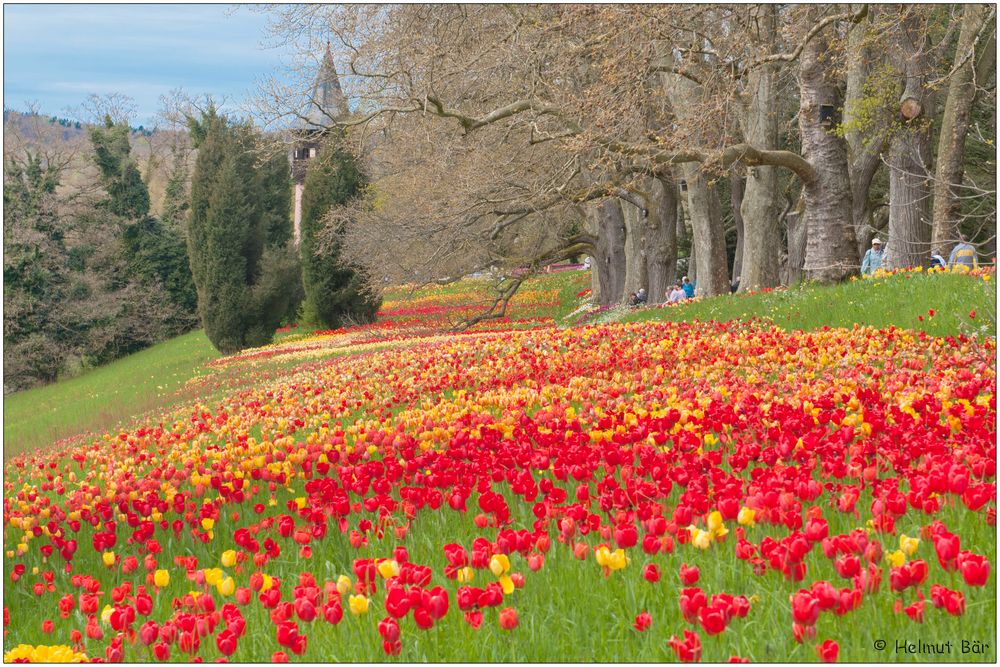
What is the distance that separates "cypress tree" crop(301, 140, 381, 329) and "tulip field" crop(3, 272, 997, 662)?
28632mm

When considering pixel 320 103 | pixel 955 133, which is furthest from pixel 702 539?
pixel 320 103

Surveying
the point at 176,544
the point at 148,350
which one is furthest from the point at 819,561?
the point at 148,350

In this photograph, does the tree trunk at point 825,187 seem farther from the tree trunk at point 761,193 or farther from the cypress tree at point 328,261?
the cypress tree at point 328,261

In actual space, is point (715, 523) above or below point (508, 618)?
above

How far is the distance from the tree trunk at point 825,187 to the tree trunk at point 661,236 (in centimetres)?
799

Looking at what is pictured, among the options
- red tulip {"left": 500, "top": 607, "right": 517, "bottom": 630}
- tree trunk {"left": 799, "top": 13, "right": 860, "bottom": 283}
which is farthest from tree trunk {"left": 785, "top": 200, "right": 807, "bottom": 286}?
red tulip {"left": 500, "top": 607, "right": 517, "bottom": 630}

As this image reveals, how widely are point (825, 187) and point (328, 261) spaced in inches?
927

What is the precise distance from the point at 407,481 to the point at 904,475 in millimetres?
2959

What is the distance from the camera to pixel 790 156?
1727cm

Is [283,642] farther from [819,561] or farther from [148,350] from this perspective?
[148,350]

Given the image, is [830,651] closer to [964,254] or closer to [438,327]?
[964,254]

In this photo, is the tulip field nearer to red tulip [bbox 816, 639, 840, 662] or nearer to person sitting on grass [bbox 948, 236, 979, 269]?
red tulip [bbox 816, 639, 840, 662]

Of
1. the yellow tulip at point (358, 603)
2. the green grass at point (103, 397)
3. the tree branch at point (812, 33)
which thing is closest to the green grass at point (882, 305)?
the tree branch at point (812, 33)

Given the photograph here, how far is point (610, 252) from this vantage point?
34.1 metres
